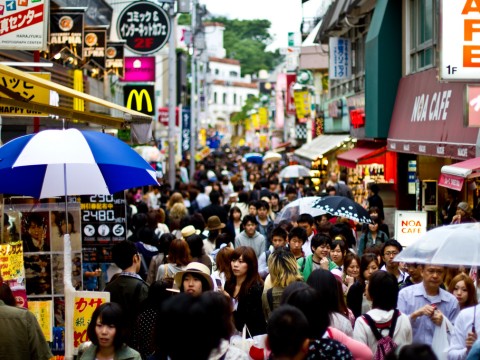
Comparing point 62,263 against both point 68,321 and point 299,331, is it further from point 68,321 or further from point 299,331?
point 299,331

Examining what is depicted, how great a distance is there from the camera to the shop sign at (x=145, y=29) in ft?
94.9

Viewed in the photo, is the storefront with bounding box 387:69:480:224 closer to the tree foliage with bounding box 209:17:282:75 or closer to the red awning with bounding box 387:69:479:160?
the red awning with bounding box 387:69:479:160

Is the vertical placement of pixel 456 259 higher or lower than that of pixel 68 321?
higher

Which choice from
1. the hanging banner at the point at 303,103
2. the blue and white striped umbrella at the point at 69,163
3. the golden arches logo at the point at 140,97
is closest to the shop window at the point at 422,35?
the golden arches logo at the point at 140,97

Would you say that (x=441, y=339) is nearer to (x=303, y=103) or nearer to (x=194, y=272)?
(x=194, y=272)

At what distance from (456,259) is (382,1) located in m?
16.6

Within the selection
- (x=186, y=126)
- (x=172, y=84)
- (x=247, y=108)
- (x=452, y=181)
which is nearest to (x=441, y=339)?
(x=452, y=181)

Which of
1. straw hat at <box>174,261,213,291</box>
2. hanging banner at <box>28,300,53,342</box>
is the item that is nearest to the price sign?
hanging banner at <box>28,300,53,342</box>

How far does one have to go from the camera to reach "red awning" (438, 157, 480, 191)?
491 inches

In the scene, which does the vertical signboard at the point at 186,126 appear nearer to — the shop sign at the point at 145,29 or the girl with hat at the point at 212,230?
the shop sign at the point at 145,29

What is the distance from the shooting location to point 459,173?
41.4ft

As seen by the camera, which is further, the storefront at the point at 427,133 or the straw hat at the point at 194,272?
the storefront at the point at 427,133

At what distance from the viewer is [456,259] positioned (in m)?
7.46

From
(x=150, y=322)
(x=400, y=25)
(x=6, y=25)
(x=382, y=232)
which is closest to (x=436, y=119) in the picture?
(x=382, y=232)
